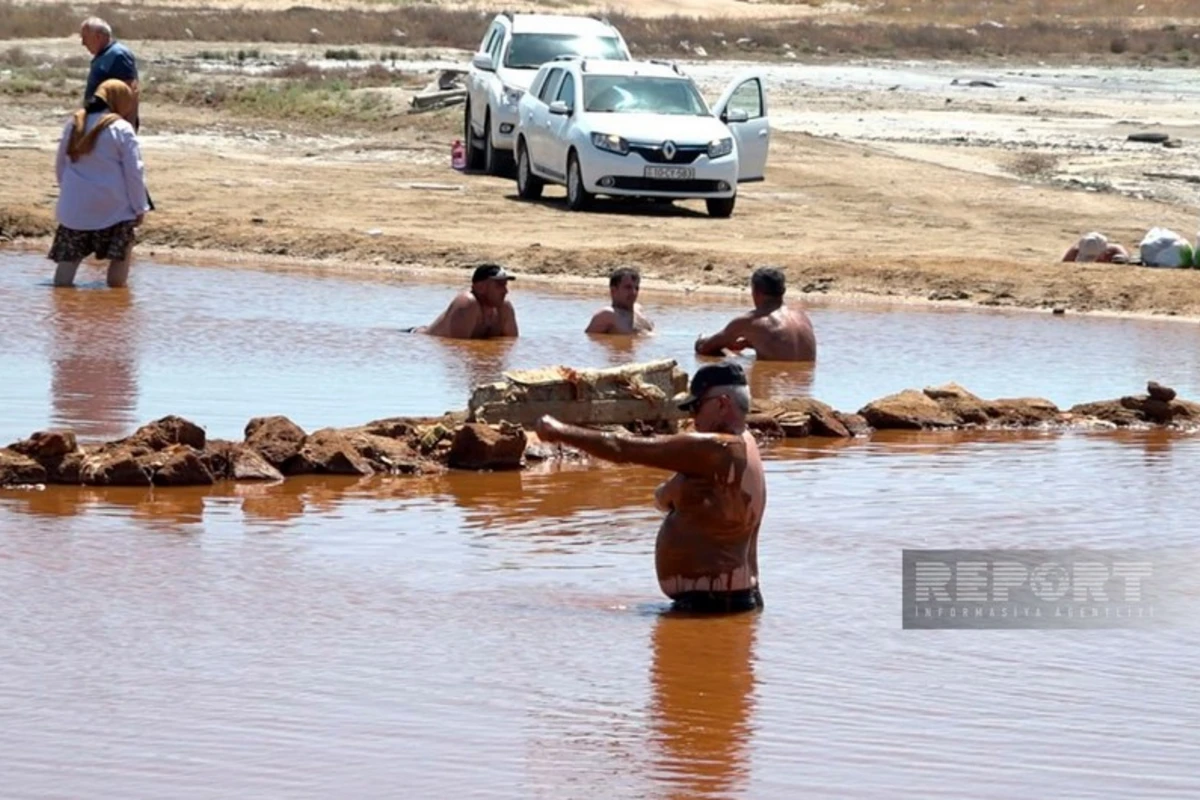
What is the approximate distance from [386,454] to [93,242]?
641 cm

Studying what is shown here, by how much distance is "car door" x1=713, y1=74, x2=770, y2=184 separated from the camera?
24.3m

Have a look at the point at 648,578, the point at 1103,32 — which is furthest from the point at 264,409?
the point at 1103,32

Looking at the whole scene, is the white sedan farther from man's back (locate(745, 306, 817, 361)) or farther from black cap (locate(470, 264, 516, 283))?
man's back (locate(745, 306, 817, 361))

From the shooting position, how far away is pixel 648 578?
30.3ft

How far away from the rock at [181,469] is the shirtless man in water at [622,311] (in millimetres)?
5324

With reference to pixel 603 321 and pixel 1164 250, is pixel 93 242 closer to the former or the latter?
pixel 603 321

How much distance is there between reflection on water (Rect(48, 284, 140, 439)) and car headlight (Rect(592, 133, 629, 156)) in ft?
21.1

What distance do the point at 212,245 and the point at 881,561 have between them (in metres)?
11.4

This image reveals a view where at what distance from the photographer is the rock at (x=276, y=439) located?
10930mm

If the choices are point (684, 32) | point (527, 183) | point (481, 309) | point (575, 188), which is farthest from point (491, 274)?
point (684, 32)

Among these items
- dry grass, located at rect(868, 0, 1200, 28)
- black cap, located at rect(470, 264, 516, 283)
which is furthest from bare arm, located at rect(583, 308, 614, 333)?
dry grass, located at rect(868, 0, 1200, 28)

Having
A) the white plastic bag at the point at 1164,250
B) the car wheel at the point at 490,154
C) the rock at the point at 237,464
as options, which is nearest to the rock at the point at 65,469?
the rock at the point at 237,464

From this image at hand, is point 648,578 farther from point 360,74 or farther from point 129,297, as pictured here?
point 360,74

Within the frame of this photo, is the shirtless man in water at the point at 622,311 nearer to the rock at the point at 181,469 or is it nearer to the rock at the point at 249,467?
the rock at the point at 249,467
